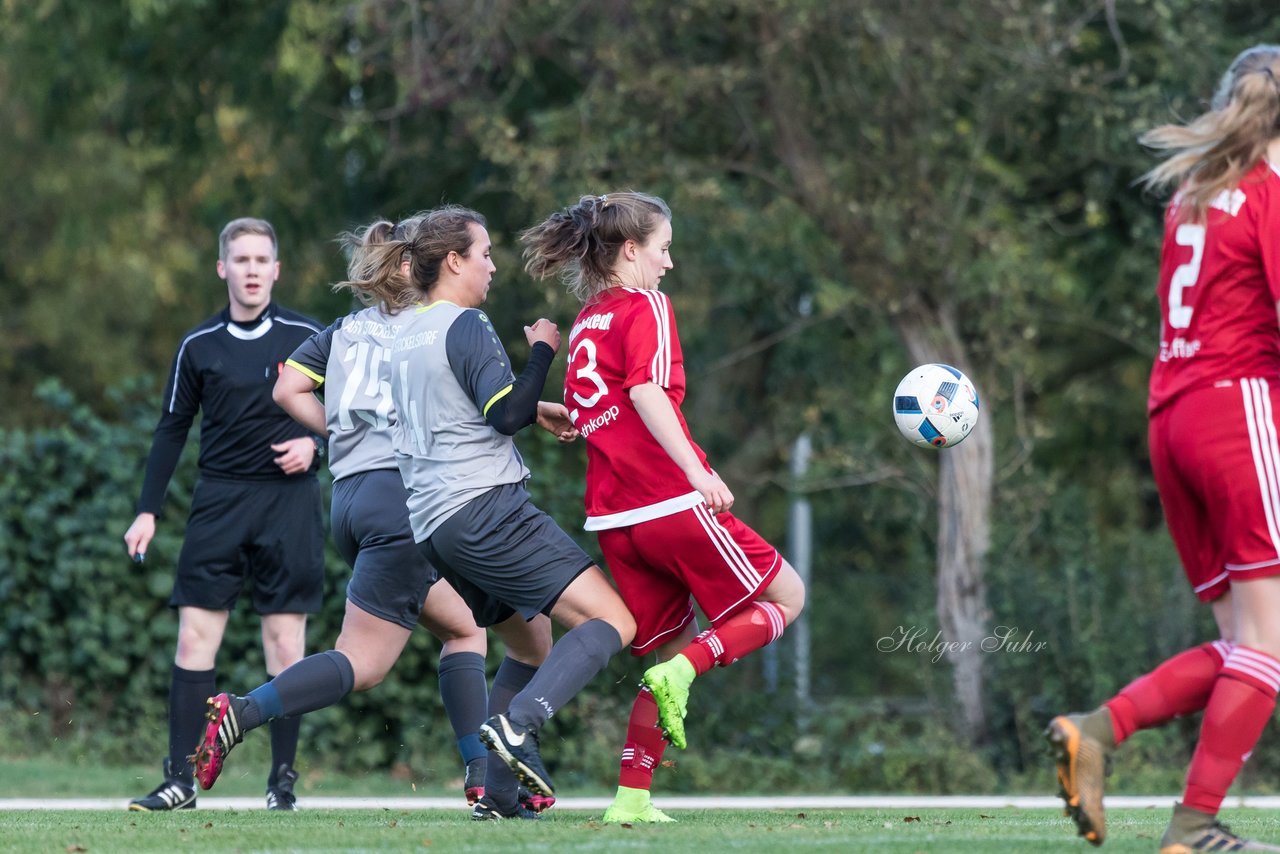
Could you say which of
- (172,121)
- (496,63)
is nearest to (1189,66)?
(496,63)

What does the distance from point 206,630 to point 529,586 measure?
235 centimetres

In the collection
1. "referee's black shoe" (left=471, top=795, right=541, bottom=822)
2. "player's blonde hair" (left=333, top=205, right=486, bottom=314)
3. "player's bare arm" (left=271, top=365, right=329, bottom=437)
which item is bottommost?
"referee's black shoe" (left=471, top=795, right=541, bottom=822)

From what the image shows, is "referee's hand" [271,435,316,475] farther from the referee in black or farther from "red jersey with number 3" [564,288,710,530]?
"red jersey with number 3" [564,288,710,530]

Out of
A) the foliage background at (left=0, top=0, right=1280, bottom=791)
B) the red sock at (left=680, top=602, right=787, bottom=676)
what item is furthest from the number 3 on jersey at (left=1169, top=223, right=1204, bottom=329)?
the foliage background at (left=0, top=0, right=1280, bottom=791)

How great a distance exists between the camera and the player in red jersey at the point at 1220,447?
4348 millimetres

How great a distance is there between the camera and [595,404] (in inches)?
222

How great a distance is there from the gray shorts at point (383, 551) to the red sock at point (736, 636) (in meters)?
1.18

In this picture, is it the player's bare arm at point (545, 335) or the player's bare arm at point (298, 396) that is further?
the player's bare arm at point (298, 396)

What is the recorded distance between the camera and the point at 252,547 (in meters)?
7.34

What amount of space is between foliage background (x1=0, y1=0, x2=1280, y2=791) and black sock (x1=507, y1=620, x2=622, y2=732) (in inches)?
215

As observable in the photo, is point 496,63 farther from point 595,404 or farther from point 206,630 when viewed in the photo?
point 595,404

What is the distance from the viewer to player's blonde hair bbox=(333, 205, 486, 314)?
235 inches

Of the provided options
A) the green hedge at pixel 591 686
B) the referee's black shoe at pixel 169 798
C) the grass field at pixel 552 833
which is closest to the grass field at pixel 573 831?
the grass field at pixel 552 833

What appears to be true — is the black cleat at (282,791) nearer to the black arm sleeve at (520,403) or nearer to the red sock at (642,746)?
the red sock at (642,746)
